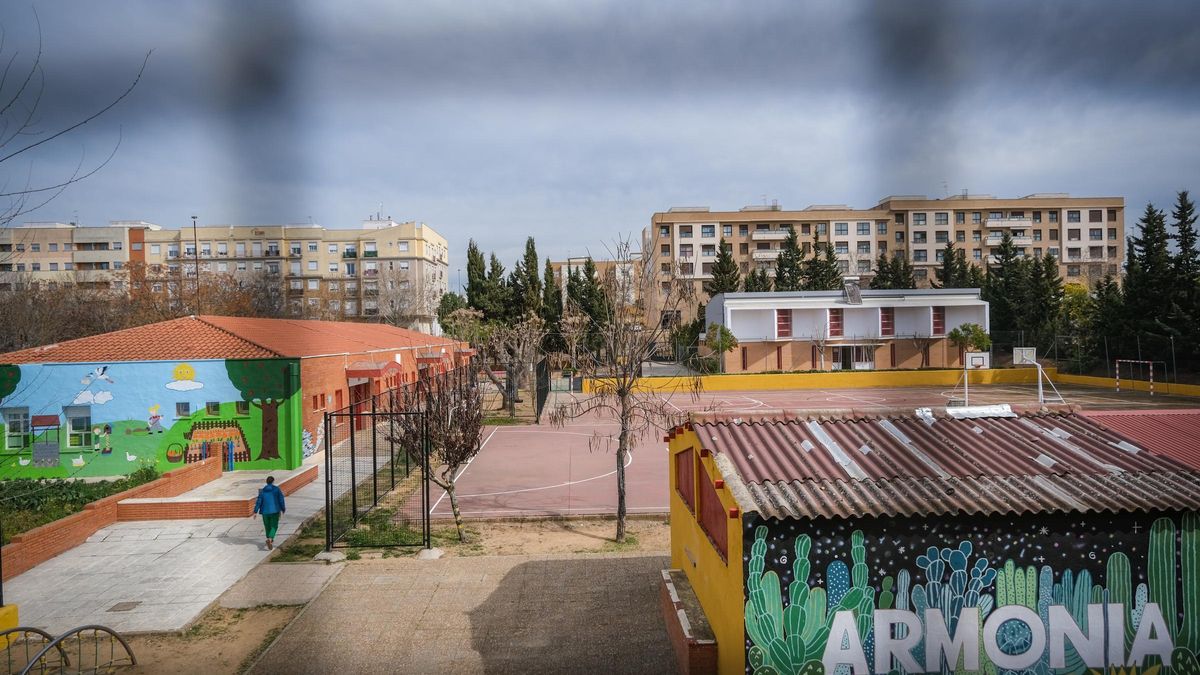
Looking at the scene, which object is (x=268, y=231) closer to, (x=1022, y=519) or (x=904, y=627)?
(x=904, y=627)

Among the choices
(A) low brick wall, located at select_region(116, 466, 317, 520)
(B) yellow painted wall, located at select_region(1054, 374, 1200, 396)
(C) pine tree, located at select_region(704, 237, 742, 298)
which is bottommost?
(A) low brick wall, located at select_region(116, 466, 317, 520)

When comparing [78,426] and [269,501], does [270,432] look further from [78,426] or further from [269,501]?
[269,501]

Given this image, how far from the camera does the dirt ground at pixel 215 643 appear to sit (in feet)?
21.5

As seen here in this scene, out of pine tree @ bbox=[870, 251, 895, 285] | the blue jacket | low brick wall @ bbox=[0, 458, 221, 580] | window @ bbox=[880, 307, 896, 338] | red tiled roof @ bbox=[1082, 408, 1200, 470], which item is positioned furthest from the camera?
window @ bbox=[880, 307, 896, 338]

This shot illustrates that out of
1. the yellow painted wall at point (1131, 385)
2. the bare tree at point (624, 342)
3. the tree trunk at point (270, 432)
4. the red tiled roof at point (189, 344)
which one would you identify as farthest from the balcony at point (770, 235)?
the bare tree at point (624, 342)

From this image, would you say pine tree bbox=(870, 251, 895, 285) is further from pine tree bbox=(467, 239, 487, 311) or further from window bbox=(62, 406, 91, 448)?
window bbox=(62, 406, 91, 448)

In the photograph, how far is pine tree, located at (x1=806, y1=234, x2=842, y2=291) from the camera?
140 feet

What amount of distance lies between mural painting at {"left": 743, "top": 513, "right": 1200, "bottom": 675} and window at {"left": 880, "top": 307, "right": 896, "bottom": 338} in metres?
35.6

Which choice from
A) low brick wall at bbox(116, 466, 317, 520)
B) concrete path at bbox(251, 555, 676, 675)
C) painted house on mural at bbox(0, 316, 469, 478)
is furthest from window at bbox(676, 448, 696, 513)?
painted house on mural at bbox(0, 316, 469, 478)

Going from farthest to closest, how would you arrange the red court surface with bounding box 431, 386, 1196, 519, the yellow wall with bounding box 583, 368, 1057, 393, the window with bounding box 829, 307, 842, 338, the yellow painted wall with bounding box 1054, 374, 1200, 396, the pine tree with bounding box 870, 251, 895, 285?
the window with bounding box 829, 307, 842, 338 < the pine tree with bounding box 870, 251, 895, 285 < the yellow wall with bounding box 583, 368, 1057, 393 < the yellow painted wall with bounding box 1054, 374, 1200, 396 < the red court surface with bounding box 431, 386, 1196, 519

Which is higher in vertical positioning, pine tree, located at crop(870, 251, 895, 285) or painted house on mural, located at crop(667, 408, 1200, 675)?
pine tree, located at crop(870, 251, 895, 285)

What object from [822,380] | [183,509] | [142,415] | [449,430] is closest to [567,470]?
[449,430]

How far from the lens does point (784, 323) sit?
39.4 meters

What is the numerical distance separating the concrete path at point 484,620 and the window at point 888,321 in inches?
1270
